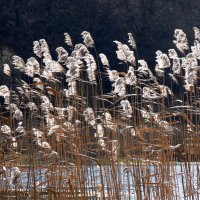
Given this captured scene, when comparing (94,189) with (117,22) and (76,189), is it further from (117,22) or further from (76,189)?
Result: (117,22)

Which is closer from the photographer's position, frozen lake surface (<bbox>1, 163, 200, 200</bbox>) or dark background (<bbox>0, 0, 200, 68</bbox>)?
frozen lake surface (<bbox>1, 163, 200, 200</bbox>)

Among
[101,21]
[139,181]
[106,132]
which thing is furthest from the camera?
[101,21]

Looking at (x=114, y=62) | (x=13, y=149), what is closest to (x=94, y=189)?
(x=13, y=149)

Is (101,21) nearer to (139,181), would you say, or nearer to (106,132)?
(106,132)

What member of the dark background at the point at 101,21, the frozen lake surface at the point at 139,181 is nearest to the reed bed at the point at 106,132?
the frozen lake surface at the point at 139,181

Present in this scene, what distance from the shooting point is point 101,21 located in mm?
47969

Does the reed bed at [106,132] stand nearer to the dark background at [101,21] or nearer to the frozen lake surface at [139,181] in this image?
the frozen lake surface at [139,181]

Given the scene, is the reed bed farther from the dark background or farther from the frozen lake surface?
the dark background

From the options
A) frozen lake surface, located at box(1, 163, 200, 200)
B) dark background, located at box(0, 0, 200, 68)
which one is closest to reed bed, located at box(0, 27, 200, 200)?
frozen lake surface, located at box(1, 163, 200, 200)

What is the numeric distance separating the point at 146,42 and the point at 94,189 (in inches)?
1512

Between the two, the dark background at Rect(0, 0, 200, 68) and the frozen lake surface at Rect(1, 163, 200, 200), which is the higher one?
the dark background at Rect(0, 0, 200, 68)

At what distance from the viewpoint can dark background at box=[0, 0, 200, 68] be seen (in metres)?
42.2

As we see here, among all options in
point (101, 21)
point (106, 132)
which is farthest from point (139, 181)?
point (101, 21)

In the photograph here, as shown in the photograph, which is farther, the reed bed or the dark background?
the dark background
